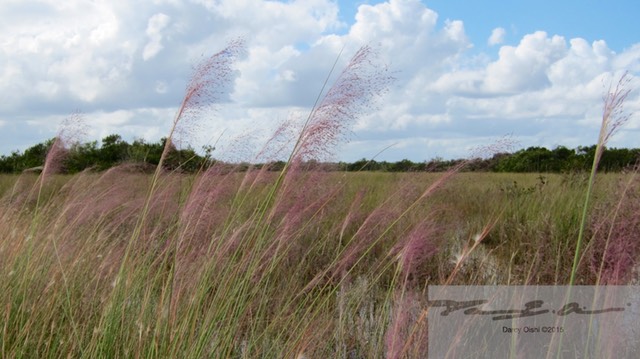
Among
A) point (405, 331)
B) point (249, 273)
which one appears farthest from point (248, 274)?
point (405, 331)

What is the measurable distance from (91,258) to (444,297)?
85.0 inches

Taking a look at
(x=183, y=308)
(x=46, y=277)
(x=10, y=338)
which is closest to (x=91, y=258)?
(x=46, y=277)

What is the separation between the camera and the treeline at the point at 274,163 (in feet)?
11.2

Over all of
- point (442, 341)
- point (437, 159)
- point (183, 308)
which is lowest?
point (442, 341)

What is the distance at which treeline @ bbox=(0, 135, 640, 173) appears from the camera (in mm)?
3428

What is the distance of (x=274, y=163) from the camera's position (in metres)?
3.02

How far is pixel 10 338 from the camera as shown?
2.90 metres

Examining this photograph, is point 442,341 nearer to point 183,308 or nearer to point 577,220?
point 183,308
